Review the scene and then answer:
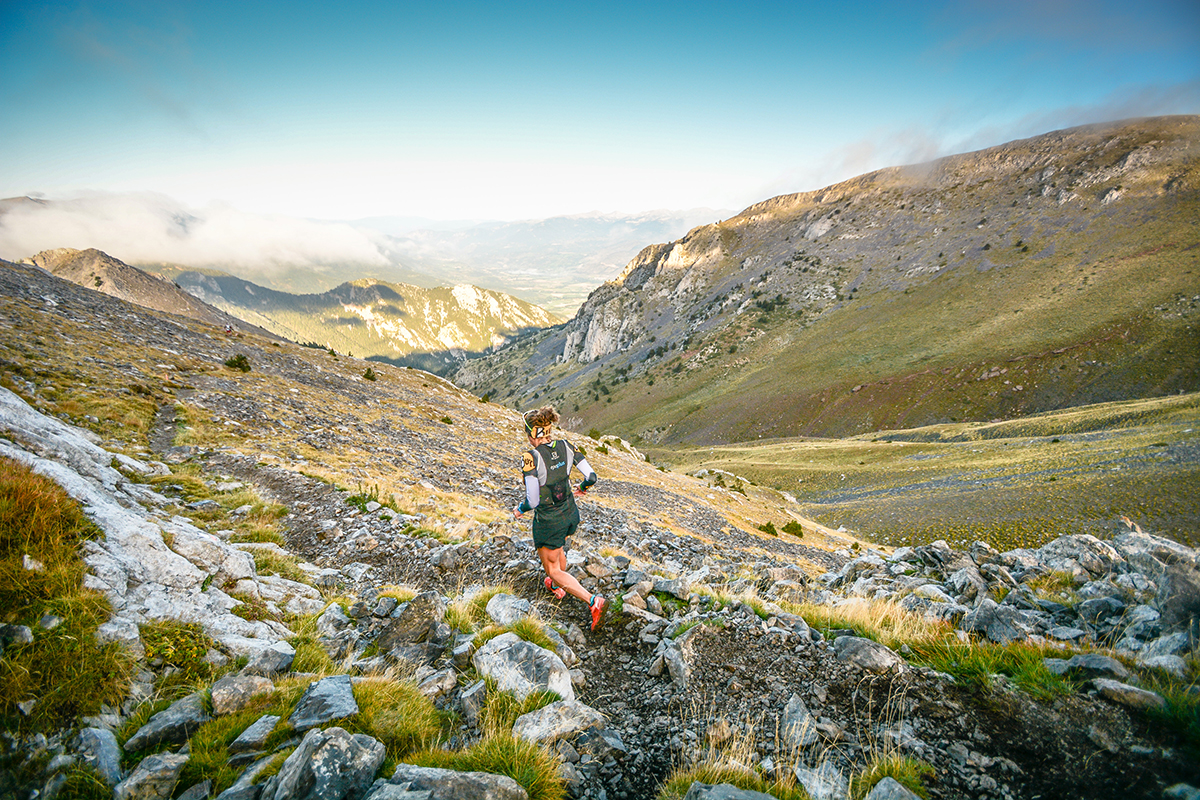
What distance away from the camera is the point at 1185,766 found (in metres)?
3.68

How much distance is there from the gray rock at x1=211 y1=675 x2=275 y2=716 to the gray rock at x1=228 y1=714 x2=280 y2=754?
1.39 feet

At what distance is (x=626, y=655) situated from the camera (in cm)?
668

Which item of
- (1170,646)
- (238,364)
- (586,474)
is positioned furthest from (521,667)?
(238,364)

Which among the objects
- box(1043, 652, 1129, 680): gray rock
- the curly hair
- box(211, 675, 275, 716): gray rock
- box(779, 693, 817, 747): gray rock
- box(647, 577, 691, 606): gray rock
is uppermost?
the curly hair

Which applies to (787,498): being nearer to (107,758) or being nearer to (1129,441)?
(1129,441)

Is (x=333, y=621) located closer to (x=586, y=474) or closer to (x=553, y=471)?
(x=553, y=471)

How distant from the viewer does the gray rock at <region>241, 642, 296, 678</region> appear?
194 inches

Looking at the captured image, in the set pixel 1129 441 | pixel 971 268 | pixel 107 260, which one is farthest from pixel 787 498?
pixel 107 260

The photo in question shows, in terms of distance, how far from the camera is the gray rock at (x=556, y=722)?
453cm

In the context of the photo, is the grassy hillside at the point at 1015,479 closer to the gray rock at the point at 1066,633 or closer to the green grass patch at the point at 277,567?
the gray rock at the point at 1066,633

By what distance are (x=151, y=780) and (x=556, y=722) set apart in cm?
328

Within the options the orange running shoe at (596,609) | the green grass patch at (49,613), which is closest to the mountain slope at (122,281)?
the green grass patch at (49,613)

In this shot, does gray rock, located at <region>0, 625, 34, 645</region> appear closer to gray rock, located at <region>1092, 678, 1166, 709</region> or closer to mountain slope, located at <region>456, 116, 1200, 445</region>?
gray rock, located at <region>1092, 678, 1166, 709</region>

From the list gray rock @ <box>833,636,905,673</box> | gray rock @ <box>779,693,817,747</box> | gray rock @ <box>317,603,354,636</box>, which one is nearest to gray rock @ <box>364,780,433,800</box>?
gray rock @ <box>779,693,817,747</box>
